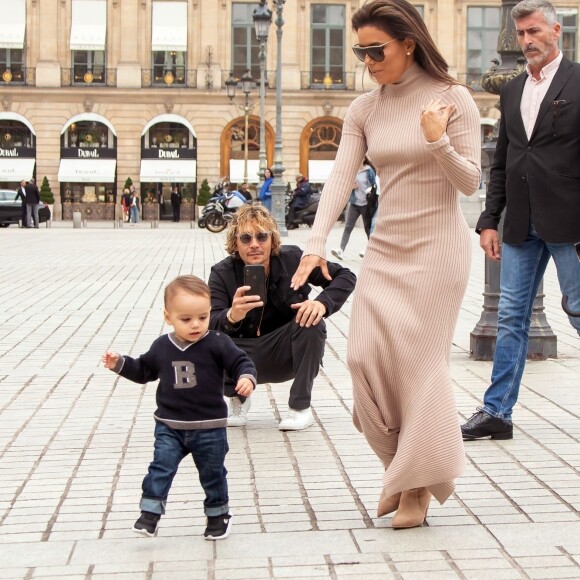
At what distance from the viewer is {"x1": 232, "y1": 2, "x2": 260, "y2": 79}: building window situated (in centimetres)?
5453

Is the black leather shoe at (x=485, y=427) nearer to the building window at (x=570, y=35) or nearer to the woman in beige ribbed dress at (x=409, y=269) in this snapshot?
the woman in beige ribbed dress at (x=409, y=269)

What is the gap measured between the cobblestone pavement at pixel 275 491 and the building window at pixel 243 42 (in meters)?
45.7

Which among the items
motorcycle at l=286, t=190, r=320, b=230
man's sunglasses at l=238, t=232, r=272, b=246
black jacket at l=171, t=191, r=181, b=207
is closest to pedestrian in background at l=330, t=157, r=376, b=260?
man's sunglasses at l=238, t=232, r=272, b=246

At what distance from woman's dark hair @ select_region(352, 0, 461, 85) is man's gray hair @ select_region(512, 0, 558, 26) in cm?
128

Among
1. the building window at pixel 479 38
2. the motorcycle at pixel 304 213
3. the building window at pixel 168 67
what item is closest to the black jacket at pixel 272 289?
the motorcycle at pixel 304 213

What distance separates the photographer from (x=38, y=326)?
11477 millimetres

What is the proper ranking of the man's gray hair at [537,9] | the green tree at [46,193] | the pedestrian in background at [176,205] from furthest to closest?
the pedestrian in background at [176,205]
the green tree at [46,193]
the man's gray hair at [537,9]

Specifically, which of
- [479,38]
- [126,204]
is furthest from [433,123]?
[479,38]

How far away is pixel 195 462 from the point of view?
4.49 m

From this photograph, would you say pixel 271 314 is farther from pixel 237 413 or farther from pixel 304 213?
pixel 304 213

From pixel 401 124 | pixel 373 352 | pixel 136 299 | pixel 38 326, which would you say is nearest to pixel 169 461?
pixel 373 352

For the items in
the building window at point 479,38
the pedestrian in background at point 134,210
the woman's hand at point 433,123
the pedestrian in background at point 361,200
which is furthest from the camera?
the building window at point 479,38

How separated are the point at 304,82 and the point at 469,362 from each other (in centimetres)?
4640

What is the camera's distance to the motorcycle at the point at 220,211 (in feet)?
121
